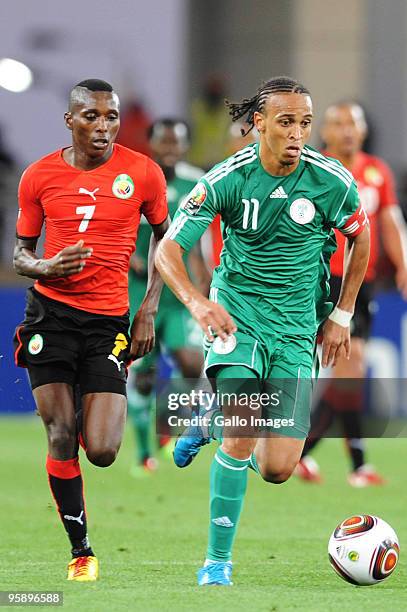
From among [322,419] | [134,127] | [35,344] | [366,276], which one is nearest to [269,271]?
[35,344]

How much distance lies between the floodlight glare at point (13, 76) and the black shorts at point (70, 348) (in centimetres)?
900

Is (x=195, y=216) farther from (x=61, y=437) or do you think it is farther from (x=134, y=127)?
(x=134, y=127)

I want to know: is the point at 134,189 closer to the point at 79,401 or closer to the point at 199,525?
the point at 79,401

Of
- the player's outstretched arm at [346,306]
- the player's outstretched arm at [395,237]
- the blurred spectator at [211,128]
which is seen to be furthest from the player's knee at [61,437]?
the blurred spectator at [211,128]

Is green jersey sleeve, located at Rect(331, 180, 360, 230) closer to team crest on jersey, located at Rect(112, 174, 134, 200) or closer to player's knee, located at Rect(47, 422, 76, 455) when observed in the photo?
team crest on jersey, located at Rect(112, 174, 134, 200)

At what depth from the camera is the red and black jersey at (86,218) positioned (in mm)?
7262

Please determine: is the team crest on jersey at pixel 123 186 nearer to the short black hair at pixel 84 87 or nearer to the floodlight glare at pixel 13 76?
the short black hair at pixel 84 87

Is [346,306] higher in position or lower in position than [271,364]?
Result: higher

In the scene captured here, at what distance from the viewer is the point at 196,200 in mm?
6969

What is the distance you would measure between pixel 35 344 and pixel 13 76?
9963 millimetres

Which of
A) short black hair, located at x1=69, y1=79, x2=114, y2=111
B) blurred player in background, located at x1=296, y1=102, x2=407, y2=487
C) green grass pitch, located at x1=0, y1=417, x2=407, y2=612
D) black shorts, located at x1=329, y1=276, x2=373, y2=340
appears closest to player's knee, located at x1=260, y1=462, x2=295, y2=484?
green grass pitch, located at x1=0, y1=417, x2=407, y2=612

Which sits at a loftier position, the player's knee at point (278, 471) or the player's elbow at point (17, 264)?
the player's elbow at point (17, 264)

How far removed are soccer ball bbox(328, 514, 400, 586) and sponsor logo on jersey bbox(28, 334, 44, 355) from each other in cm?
157

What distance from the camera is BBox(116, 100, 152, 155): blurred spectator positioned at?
17.2 metres
